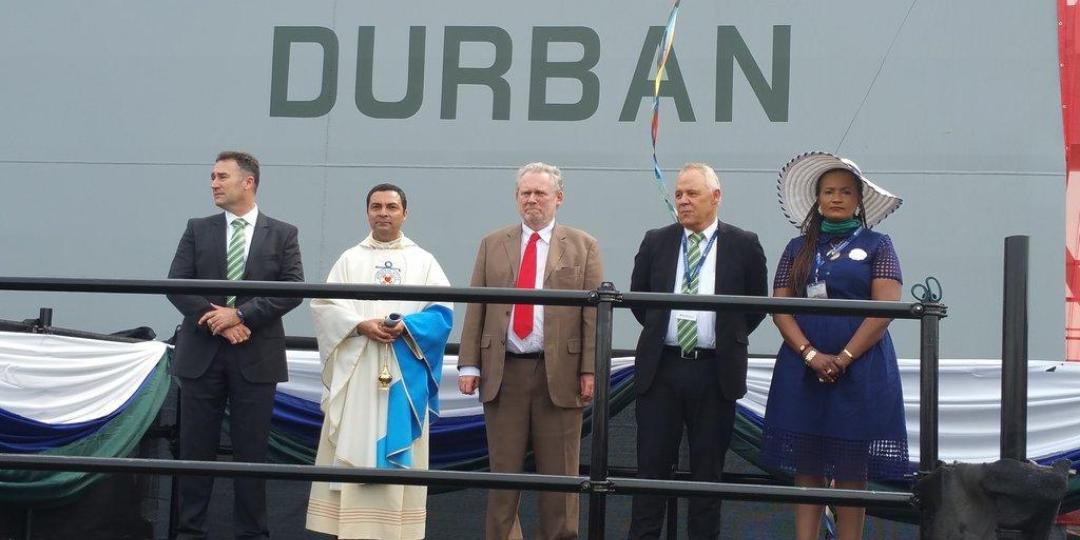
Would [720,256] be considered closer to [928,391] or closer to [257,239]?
[928,391]

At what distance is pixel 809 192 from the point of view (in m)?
4.35

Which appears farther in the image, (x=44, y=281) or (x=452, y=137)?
(x=452, y=137)

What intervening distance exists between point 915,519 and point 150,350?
3290 millimetres

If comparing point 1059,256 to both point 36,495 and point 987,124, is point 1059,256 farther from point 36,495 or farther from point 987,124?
point 36,495

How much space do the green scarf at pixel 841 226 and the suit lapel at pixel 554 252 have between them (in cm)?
100

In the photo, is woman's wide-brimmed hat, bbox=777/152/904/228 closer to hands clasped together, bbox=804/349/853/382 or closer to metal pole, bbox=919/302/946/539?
hands clasped together, bbox=804/349/853/382

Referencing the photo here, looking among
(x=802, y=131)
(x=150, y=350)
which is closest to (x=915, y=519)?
(x=802, y=131)

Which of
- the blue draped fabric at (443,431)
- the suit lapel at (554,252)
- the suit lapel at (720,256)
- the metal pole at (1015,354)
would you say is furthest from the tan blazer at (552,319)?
the metal pole at (1015,354)

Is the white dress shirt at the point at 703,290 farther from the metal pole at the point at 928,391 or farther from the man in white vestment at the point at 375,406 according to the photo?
the metal pole at the point at 928,391

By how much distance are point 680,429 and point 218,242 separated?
2000 millimetres

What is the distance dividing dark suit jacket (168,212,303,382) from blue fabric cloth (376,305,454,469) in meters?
0.55

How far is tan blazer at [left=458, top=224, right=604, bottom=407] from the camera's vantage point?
174 inches

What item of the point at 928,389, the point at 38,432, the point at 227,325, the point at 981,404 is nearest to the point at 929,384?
the point at 928,389

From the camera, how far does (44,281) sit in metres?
3.07
